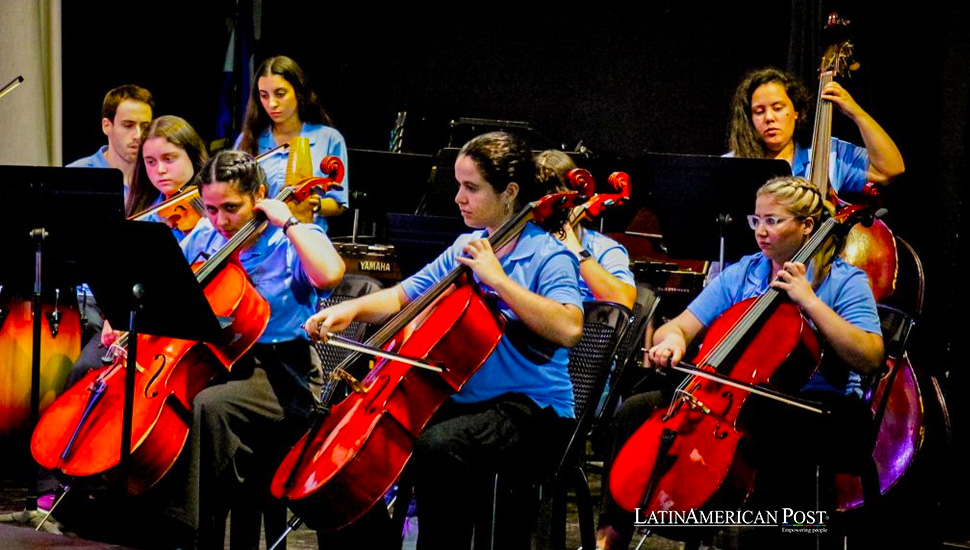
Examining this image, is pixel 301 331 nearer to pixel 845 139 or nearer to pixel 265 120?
pixel 265 120

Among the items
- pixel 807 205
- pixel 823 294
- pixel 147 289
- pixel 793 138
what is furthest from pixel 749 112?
pixel 147 289

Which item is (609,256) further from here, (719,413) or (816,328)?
(719,413)

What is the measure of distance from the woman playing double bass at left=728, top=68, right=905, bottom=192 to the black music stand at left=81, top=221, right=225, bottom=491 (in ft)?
6.66

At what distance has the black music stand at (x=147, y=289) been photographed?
2799 mm

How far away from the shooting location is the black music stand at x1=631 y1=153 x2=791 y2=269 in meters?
3.69

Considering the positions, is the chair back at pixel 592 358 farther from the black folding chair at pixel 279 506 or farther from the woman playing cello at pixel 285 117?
the woman playing cello at pixel 285 117

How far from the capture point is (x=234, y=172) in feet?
10.8

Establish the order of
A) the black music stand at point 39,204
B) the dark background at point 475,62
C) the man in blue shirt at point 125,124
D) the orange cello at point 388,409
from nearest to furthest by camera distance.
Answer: the orange cello at point 388,409
the black music stand at point 39,204
the man in blue shirt at point 125,124
the dark background at point 475,62

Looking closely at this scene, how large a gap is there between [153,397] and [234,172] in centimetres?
65

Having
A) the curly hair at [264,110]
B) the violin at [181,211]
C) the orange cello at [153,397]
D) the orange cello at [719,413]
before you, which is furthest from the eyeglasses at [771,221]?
the curly hair at [264,110]

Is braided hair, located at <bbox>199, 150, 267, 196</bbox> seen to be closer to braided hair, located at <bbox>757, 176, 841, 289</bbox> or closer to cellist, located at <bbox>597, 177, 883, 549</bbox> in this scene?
cellist, located at <bbox>597, 177, 883, 549</bbox>

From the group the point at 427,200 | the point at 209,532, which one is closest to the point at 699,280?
the point at 427,200

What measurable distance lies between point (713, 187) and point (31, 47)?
3.36m

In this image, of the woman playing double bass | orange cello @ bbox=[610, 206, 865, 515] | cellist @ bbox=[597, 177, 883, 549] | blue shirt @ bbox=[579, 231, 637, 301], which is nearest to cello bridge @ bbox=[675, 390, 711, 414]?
orange cello @ bbox=[610, 206, 865, 515]
